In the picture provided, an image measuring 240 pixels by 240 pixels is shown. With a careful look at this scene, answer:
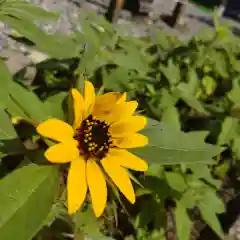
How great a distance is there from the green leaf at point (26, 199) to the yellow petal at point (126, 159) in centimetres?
12

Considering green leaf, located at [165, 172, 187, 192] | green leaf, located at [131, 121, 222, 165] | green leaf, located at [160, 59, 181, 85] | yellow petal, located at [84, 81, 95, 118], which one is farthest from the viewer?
green leaf, located at [160, 59, 181, 85]

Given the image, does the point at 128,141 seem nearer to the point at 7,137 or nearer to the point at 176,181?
the point at 7,137

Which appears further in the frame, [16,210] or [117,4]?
[117,4]

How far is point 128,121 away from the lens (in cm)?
113

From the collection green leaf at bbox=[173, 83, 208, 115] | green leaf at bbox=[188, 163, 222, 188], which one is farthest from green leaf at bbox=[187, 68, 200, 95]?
green leaf at bbox=[188, 163, 222, 188]

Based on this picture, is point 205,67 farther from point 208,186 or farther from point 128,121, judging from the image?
point 128,121

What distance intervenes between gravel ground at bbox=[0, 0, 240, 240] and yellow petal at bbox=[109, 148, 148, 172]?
98cm

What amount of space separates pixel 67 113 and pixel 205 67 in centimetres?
93

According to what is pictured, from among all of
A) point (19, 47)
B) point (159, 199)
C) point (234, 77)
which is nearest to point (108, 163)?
point (159, 199)

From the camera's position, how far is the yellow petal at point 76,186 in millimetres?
1011

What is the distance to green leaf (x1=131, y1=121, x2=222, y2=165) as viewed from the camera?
120cm

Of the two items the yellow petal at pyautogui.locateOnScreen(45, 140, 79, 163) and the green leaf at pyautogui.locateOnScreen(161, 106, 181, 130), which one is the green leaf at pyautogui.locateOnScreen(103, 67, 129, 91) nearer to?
the green leaf at pyautogui.locateOnScreen(161, 106, 181, 130)

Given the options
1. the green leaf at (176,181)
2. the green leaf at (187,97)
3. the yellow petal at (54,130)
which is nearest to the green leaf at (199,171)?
the green leaf at (176,181)

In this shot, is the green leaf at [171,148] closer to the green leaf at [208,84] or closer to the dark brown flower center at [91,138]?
the dark brown flower center at [91,138]
